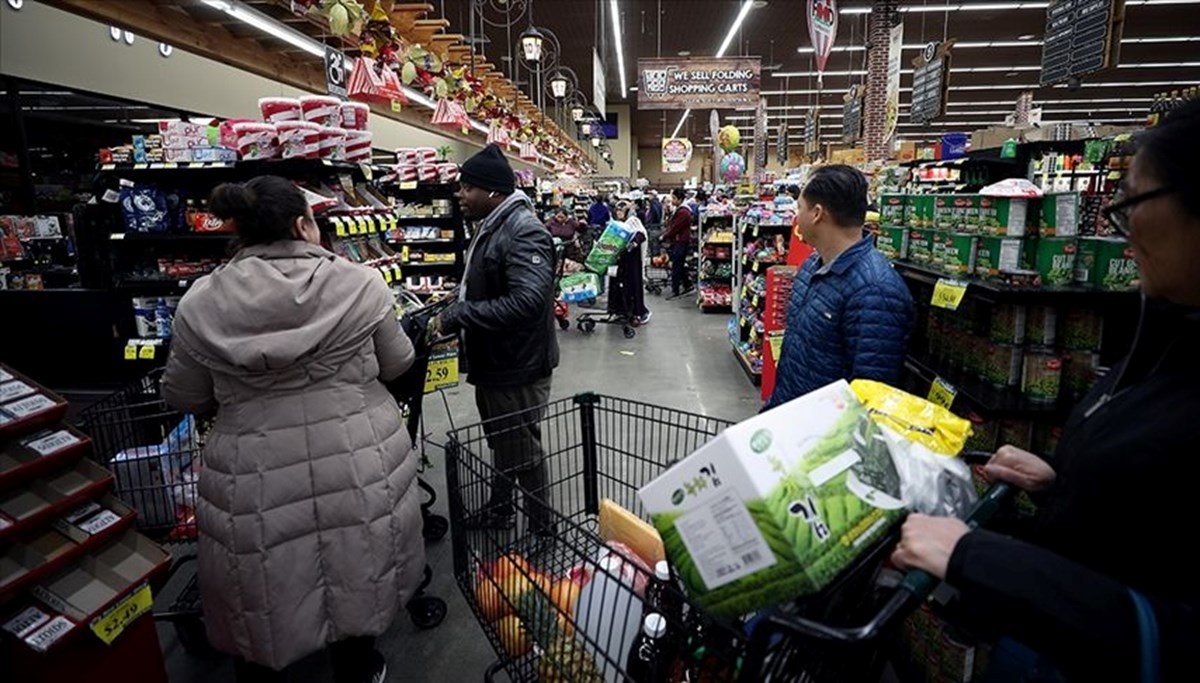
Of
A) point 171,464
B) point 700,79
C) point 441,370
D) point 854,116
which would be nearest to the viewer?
point 171,464

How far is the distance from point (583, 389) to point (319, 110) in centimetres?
312

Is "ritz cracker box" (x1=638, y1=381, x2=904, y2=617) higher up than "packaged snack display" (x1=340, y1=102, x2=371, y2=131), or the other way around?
"packaged snack display" (x1=340, y1=102, x2=371, y2=131)

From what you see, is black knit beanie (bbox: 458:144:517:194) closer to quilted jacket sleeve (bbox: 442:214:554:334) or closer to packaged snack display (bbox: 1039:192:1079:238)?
quilted jacket sleeve (bbox: 442:214:554:334)

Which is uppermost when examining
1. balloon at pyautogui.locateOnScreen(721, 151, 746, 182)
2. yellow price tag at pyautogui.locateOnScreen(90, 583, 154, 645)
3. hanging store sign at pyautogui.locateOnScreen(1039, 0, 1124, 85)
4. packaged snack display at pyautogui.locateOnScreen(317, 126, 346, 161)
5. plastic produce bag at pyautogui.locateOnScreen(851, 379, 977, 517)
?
hanging store sign at pyautogui.locateOnScreen(1039, 0, 1124, 85)

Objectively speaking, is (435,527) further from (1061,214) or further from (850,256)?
(1061,214)

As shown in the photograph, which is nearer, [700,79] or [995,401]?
[995,401]

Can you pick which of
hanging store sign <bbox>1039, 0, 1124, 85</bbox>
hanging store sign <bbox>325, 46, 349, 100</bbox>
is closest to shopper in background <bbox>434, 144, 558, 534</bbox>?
hanging store sign <bbox>325, 46, 349, 100</bbox>

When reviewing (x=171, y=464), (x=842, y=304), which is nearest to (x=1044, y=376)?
(x=842, y=304)

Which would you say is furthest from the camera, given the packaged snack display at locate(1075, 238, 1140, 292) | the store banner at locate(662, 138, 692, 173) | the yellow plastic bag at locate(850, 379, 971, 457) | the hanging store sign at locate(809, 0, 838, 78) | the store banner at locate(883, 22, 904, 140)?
the store banner at locate(662, 138, 692, 173)

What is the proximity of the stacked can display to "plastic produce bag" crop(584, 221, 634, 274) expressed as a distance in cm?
559

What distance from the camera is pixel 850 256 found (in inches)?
84.7

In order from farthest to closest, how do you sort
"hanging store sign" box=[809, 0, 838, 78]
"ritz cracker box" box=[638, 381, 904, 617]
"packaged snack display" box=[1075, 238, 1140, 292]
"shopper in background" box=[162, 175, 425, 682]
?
"hanging store sign" box=[809, 0, 838, 78], "packaged snack display" box=[1075, 238, 1140, 292], "shopper in background" box=[162, 175, 425, 682], "ritz cracker box" box=[638, 381, 904, 617]

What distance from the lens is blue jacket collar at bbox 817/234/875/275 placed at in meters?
2.14

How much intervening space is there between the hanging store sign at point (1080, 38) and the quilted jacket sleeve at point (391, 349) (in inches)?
264
